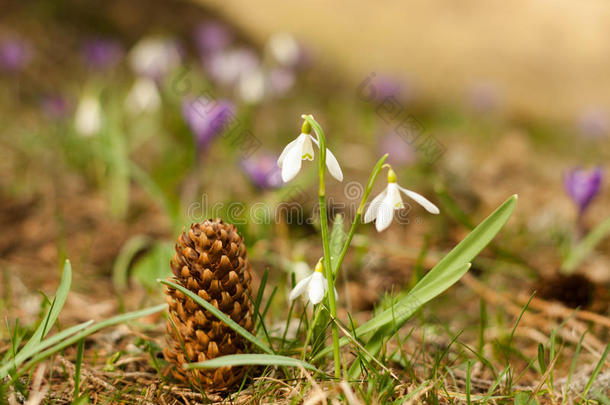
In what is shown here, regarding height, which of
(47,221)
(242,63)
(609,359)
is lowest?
(47,221)

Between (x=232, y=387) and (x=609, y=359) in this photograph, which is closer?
(x=232, y=387)

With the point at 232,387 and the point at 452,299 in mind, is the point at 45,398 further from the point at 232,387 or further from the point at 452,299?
the point at 452,299

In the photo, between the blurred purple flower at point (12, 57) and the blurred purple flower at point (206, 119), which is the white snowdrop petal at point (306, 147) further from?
the blurred purple flower at point (12, 57)

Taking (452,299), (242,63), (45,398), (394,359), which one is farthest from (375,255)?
(242,63)

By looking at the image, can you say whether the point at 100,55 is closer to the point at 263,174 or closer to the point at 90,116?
the point at 90,116

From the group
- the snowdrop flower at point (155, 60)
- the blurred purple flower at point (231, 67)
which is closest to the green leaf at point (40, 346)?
the snowdrop flower at point (155, 60)

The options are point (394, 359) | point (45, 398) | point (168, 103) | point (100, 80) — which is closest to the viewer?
point (45, 398)

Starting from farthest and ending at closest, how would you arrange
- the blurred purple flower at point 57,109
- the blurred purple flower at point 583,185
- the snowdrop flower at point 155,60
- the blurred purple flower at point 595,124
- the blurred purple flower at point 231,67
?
the blurred purple flower at point 595,124
the blurred purple flower at point 231,67
the snowdrop flower at point 155,60
the blurred purple flower at point 57,109
the blurred purple flower at point 583,185

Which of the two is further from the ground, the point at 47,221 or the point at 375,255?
the point at 375,255
